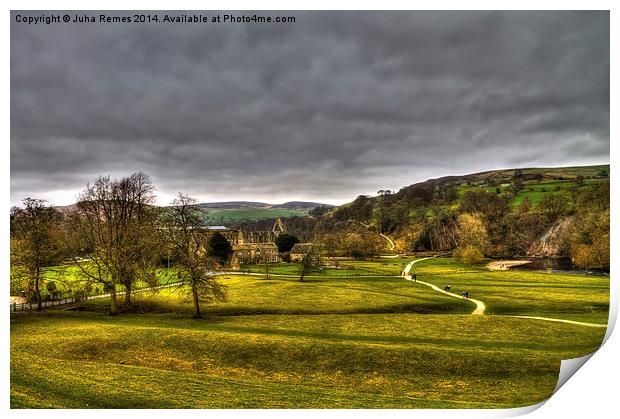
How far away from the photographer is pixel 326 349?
9398 millimetres

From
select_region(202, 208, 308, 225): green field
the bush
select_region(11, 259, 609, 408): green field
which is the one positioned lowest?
select_region(11, 259, 609, 408): green field

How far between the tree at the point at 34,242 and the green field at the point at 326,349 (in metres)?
1.20

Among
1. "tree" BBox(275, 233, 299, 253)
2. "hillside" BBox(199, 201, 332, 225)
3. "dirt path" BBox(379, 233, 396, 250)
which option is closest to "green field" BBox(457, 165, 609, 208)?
"dirt path" BBox(379, 233, 396, 250)

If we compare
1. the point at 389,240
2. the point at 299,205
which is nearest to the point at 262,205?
the point at 299,205

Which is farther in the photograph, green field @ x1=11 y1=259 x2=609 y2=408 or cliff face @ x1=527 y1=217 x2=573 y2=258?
cliff face @ x1=527 y1=217 x2=573 y2=258

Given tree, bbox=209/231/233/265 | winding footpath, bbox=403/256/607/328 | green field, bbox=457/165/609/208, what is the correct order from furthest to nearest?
1. tree, bbox=209/231/233/265
2. green field, bbox=457/165/609/208
3. winding footpath, bbox=403/256/607/328

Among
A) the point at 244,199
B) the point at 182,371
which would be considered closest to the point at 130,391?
the point at 182,371

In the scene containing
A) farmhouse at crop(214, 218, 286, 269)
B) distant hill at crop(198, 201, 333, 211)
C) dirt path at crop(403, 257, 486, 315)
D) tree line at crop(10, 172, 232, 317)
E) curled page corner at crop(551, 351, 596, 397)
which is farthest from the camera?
farmhouse at crop(214, 218, 286, 269)

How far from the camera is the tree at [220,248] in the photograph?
13.7 metres

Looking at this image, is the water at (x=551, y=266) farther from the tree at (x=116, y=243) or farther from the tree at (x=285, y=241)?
the tree at (x=116, y=243)

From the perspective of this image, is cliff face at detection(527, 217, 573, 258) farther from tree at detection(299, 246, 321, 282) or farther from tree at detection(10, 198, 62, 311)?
tree at detection(10, 198, 62, 311)

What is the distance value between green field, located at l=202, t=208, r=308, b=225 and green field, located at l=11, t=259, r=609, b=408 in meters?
2.83

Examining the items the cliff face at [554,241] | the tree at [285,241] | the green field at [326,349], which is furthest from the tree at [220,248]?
the cliff face at [554,241]

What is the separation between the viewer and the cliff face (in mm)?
11172
